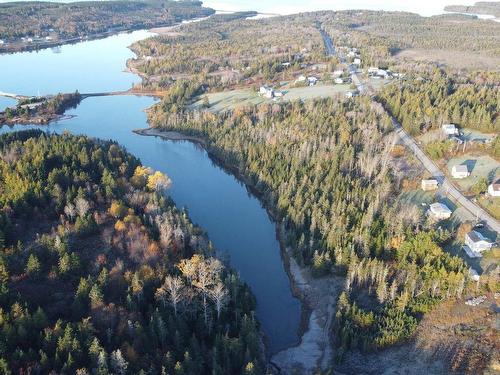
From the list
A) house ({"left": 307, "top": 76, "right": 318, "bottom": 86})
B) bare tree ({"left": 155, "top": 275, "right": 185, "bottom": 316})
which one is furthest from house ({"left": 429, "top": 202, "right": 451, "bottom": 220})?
house ({"left": 307, "top": 76, "right": 318, "bottom": 86})

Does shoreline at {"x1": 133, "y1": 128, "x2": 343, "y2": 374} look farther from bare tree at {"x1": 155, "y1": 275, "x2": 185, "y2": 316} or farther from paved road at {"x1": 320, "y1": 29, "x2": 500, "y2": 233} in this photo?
paved road at {"x1": 320, "y1": 29, "x2": 500, "y2": 233}

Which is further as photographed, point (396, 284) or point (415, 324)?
point (396, 284)

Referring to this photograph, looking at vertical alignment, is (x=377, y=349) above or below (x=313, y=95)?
below

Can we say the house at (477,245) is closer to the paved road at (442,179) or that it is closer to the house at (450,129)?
the paved road at (442,179)

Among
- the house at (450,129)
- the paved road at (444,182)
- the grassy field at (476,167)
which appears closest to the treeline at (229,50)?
the paved road at (444,182)

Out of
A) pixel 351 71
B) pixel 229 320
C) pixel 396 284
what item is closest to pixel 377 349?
pixel 396 284

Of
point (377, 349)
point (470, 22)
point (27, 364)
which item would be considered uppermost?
point (470, 22)

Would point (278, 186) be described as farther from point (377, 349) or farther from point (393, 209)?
point (377, 349)
